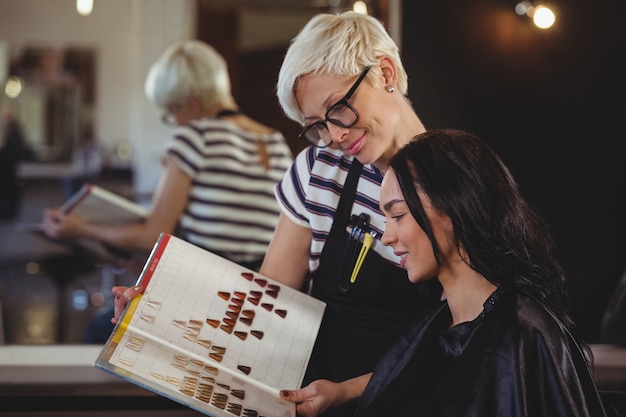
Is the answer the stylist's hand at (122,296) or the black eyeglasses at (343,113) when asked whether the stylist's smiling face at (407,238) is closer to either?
the black eyeglasses at (343,113)

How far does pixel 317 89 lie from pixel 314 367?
0.69m

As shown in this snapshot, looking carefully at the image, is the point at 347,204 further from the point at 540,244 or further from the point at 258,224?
the point at 258,224

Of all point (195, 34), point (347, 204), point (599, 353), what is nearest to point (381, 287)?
point (347, 204)

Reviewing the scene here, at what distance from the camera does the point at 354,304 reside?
1926mm

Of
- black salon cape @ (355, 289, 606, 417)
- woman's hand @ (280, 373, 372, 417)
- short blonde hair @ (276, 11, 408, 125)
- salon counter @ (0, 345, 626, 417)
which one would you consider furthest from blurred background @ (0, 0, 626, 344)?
black salon cape @ (355, 289, 606, 417)

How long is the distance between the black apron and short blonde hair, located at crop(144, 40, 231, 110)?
50.9 inches

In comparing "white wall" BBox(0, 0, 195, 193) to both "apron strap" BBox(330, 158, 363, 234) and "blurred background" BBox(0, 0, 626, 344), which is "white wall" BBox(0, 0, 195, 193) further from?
"apron strap" BBox(330, 158, 363, 234)

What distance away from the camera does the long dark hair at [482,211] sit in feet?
5.07

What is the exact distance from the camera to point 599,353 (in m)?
2.64

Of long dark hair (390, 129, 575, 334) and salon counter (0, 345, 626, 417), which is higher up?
long dark hair (390, 129, 575, 334)

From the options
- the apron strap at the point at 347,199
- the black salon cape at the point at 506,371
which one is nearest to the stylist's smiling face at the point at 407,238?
the black salon cape at the point at 506,371

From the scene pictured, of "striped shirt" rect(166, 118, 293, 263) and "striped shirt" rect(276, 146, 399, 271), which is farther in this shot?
"striped shirt" rect(166, 118, 293, 263)

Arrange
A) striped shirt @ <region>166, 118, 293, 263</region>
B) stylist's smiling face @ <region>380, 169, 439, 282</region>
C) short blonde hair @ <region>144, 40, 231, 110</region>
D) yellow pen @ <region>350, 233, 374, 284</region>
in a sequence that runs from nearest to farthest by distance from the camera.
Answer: stylist's smiling face @ <region>380, 169, 439, 282</region>, yellow pen @ <region>350, 233, 374, 284</region>, striped shirt @ <region>166, 118, 293, 263</region>, short blonde hair @ <region>144, 40, 231, 110</region>

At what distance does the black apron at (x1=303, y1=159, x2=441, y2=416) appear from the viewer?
1886 mm
